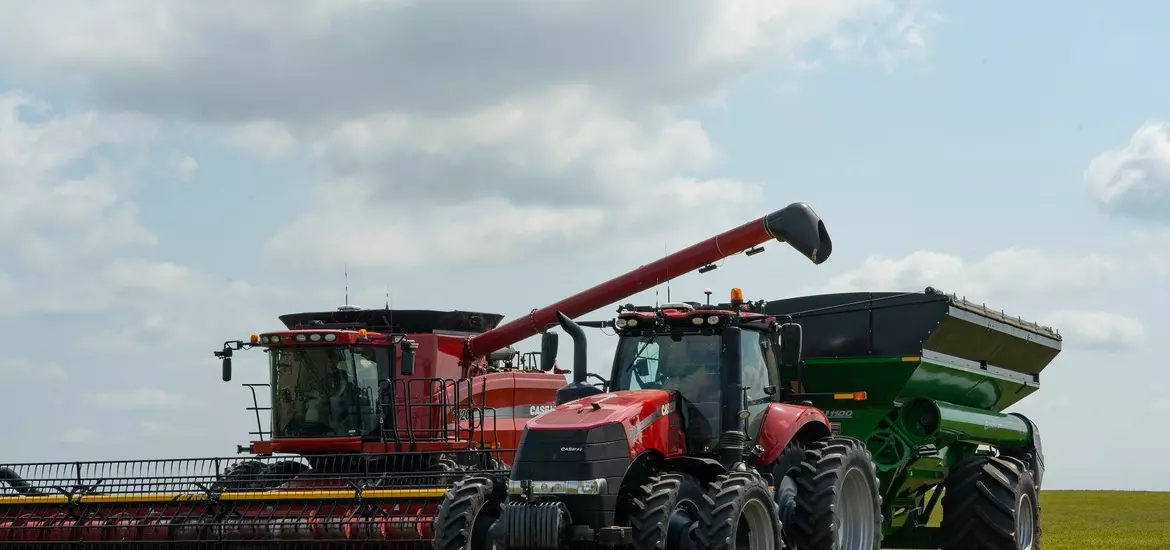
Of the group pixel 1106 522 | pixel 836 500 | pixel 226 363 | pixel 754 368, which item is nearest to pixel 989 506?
pixel 836 500

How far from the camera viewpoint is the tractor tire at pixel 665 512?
9156 millimetres

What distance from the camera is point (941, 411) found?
1388 cm

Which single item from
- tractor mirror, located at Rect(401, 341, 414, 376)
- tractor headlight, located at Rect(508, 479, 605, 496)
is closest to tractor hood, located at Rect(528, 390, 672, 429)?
tractor headlight, located at Rect(508, 479, 605, 496)

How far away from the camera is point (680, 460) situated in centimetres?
1020

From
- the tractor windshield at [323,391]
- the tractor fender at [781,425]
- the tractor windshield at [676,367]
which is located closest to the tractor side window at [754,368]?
the tractor fender at [781,425]

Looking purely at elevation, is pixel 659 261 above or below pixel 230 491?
above

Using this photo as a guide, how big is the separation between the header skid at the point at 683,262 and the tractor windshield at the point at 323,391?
2.25 meters

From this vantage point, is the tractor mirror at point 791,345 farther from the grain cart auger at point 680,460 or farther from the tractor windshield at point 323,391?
the tractor windshield at point 323,391

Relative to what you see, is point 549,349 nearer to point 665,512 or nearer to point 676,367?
point 676,367

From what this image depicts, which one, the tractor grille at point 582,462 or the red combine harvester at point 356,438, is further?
the red combine harvester at point 356,438

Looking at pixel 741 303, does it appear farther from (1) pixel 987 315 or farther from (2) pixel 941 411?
(1) pixel 987 315

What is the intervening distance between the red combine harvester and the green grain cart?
82.9 inches

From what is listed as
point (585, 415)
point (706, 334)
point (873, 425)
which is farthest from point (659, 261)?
point (585, 415)

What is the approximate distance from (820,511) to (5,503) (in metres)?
9.59
